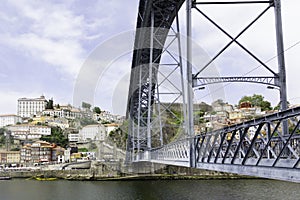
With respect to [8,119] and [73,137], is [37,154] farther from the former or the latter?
[8,119]

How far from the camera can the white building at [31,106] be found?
116625mm

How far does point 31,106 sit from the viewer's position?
387 feet

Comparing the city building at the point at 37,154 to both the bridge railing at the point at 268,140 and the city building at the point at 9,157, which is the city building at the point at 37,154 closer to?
the city building at the point at 9,157

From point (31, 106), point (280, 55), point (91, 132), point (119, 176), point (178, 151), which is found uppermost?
point (31, 106)

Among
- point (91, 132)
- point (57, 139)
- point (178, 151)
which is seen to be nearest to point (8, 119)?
point (91, 132)

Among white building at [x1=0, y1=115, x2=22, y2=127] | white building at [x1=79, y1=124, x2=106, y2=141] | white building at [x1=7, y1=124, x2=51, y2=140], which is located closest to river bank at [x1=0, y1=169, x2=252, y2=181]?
white building at [x1=79, y1=124, x2=106, y2=141]

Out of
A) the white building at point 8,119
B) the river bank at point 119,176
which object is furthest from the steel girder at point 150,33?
the white building at point 8,119

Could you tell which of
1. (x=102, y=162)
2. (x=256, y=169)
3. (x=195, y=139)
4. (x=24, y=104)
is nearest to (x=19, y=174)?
(x=102, y=162)

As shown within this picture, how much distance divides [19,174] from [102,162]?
1179 cm

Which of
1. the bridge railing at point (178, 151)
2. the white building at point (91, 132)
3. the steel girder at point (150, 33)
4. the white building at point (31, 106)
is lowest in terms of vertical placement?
the bridge railing at point (178, 151)

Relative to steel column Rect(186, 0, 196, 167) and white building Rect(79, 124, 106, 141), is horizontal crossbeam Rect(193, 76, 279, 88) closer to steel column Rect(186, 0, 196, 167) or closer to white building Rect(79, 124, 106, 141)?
steel column Rect(186, 0, 196, 167)

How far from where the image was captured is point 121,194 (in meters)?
23.0

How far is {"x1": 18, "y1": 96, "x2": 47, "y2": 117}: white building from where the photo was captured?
116625mm

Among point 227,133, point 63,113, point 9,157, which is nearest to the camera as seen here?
point 227,133
